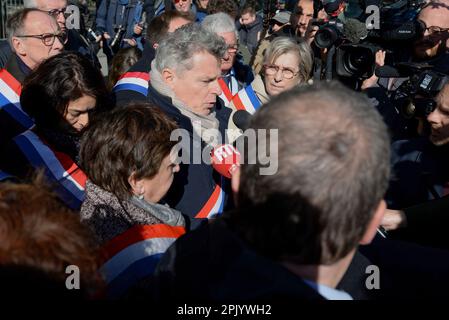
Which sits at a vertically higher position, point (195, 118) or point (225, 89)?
point (195, 118)

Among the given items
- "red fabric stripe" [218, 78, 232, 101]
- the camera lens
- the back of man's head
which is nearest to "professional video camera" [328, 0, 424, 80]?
the camera lens

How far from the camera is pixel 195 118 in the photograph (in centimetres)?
250

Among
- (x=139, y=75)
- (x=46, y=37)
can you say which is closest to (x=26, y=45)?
(x=46, y=37)

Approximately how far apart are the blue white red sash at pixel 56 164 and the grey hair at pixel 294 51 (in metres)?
1.53

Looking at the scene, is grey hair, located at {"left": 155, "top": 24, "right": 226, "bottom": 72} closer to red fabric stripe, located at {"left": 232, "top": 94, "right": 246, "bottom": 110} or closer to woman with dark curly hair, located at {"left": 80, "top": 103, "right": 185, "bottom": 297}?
red fabric stripe, located at {"left": 232, "top": 94, "right": 246, "bottom": 110}

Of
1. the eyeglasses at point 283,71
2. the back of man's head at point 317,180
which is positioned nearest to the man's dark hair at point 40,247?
the back of man's head at point 317,180

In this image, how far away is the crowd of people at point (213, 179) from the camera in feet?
3.17

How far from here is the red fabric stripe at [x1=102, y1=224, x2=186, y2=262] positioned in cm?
157

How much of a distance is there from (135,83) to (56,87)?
3.34ft

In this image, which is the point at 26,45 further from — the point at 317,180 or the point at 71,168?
the point at 317,180

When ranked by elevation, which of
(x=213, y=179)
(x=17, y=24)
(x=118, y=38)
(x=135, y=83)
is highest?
(x=17, y=24)

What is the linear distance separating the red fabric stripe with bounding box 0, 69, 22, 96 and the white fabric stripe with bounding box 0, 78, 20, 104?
0.02 metres
